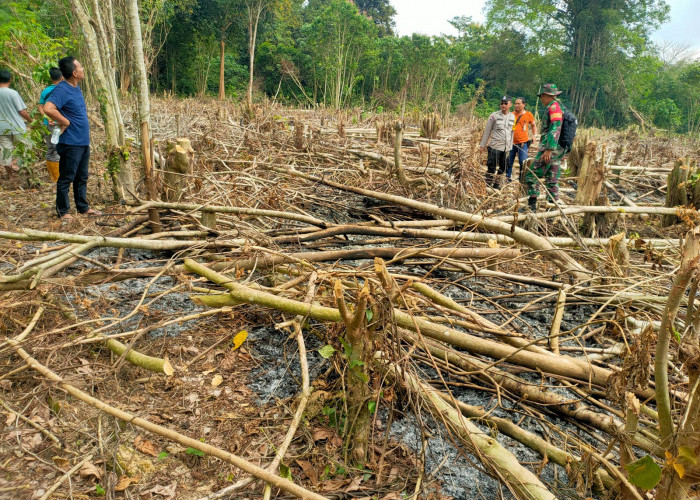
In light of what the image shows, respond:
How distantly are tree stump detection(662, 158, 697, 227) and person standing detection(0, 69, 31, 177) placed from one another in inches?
330

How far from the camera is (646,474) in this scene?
134 cm

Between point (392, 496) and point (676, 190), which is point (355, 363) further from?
point (676, 190)

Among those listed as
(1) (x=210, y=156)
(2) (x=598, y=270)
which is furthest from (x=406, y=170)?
(2) (x=598, y=270)

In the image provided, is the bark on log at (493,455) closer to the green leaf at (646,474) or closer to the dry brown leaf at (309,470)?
the green leaf at (646,474)

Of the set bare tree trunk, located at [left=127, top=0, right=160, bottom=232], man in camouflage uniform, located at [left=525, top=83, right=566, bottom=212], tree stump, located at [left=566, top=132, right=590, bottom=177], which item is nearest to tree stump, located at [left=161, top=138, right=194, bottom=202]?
bare tree trunk, located at [left=127, top=0, right=160, bottom=232]

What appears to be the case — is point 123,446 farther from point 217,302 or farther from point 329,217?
point 329,217

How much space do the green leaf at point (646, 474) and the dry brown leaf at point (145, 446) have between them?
194 cm

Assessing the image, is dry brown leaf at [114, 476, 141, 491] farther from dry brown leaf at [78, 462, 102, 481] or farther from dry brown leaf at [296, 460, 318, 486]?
dry brown leaf at [296, 460, 318, 486]

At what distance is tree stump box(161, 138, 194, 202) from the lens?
13.1ft

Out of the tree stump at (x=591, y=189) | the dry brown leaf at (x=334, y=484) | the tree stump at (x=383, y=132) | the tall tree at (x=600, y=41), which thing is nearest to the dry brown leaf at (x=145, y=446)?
the dry brown leaf at (x=334, y=484)

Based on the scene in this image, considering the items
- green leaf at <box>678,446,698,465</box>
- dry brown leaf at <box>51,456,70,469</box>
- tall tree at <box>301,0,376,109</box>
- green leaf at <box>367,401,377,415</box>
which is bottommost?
dry brown leaf at <box>51,456,70,469</box>

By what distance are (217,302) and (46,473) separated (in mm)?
1107

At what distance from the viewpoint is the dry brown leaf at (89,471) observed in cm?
189

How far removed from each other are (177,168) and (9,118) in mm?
3278
